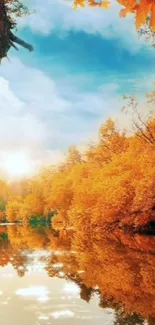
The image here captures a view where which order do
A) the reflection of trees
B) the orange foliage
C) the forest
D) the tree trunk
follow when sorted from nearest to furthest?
the orange foliage, the tree trunk, the reflection of trees, the forest

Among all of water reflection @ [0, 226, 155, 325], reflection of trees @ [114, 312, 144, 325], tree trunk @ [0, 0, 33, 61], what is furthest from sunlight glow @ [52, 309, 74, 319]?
tree trunk @ [0, 0, 33, 61]

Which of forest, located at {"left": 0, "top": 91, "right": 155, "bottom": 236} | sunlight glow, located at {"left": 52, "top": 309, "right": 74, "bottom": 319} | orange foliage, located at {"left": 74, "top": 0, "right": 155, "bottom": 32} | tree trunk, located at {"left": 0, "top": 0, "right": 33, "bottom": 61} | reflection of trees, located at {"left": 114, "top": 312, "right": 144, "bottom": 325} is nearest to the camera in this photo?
orange foliage, located at {"left": 74, "top": 0, "right": 155, "bottom": 32}

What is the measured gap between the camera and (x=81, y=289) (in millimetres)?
14016

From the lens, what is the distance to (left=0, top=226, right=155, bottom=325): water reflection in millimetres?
10688

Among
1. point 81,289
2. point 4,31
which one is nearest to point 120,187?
point 81,289

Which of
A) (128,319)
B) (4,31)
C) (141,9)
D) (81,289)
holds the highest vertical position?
(4,31)

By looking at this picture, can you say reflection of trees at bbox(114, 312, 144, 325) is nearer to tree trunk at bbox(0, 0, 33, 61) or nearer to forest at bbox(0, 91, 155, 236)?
tree trunk at bbox(0, 0, 33, 61)

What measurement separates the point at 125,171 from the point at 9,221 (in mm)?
69773

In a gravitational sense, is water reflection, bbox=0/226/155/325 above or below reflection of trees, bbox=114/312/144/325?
above

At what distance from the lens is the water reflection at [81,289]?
10.7m

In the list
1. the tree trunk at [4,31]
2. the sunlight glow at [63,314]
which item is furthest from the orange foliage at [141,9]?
the sunlight glow at [63,314]

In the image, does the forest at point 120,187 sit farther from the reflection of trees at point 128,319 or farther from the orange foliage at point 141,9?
the orange foliage at point 141,9

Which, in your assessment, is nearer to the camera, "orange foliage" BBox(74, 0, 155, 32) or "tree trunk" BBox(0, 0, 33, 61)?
"orange foliage" BBox(74, 0, 155, 32)

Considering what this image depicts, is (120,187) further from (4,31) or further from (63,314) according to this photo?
(4,31)
